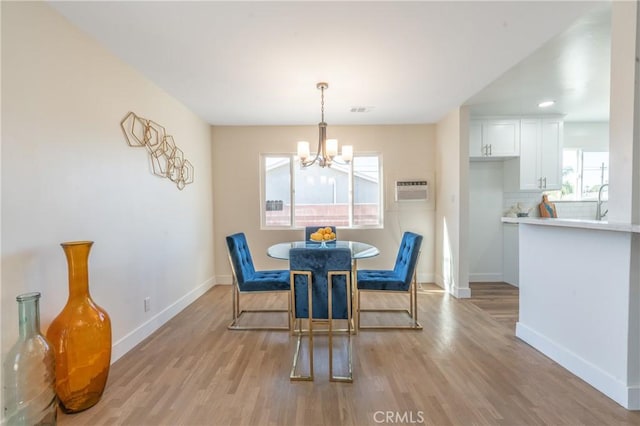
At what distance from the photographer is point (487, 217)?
4.28m

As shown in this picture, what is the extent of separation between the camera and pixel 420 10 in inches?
69.7

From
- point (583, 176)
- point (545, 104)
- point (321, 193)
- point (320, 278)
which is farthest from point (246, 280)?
point (583, 176)

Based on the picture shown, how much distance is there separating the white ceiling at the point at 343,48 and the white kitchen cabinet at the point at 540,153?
2.02ft

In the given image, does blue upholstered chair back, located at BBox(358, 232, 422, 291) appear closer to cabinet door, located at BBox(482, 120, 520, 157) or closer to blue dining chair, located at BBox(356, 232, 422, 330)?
blue dining chair, located at BBox(356, 232, 422, 330)

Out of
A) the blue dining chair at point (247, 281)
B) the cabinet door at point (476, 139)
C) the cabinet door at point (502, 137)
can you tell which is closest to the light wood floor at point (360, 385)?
the blue dining chair at point (247, 281)

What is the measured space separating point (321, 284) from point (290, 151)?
2.73m

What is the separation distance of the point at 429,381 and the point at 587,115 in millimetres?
4647

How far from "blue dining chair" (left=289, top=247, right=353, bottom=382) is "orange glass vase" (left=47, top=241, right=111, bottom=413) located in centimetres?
119

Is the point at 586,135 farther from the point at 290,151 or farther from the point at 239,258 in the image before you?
the point at 239,258

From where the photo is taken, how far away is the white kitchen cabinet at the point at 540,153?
4016mm

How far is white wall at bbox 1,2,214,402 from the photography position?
1.52 m

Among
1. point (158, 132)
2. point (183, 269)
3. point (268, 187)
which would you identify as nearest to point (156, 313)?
point (183, 269)

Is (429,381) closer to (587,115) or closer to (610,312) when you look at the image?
(610,312)

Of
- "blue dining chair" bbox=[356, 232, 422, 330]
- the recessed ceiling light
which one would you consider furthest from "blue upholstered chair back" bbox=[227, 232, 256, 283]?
the recessed ceiling light
